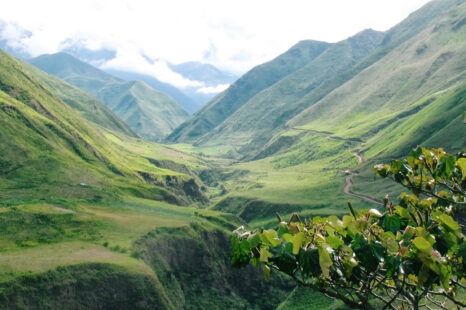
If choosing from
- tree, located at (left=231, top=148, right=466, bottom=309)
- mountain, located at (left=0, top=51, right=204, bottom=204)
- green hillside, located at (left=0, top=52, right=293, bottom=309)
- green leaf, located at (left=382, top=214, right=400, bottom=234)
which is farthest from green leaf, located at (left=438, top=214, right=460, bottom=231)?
mountain, located at (left=0, top=51, right=204, bottom=204)

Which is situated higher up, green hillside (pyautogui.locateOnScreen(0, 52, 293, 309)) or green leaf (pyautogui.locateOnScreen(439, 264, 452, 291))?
green leaf (pyautogui.locateOnScreen(439, 264, 452, 291))

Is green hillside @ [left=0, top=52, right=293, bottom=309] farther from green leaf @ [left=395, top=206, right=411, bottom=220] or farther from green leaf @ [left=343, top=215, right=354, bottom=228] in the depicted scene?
green leaf @ [left=395, top=206, right=411, bottom=220]

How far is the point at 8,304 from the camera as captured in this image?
4944cm

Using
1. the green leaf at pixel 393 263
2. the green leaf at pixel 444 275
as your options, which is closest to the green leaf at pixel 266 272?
the green leaf at pixel 393 263

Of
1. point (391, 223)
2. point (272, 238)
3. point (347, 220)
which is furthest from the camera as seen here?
point (391, 223)

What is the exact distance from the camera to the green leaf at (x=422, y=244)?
7230 millimetres

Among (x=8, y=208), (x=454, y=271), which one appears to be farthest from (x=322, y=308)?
(x=454, y=271)

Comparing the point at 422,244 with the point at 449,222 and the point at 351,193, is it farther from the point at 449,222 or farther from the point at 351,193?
the point at 351,193

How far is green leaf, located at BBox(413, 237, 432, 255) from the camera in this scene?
723 centimetres

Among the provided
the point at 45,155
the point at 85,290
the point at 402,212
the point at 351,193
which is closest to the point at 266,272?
the point at 402,212

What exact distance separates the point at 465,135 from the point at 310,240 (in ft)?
590

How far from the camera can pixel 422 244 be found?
7.27 metres

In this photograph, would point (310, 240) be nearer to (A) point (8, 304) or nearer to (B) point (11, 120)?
(A) point (8, 304)

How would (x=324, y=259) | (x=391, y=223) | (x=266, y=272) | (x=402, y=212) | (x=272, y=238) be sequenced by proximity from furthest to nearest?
(x=402, y=212) → (x=391, y=223) → (x=266, y=272) → (x=272, y=238) → (x=324, y=259)
